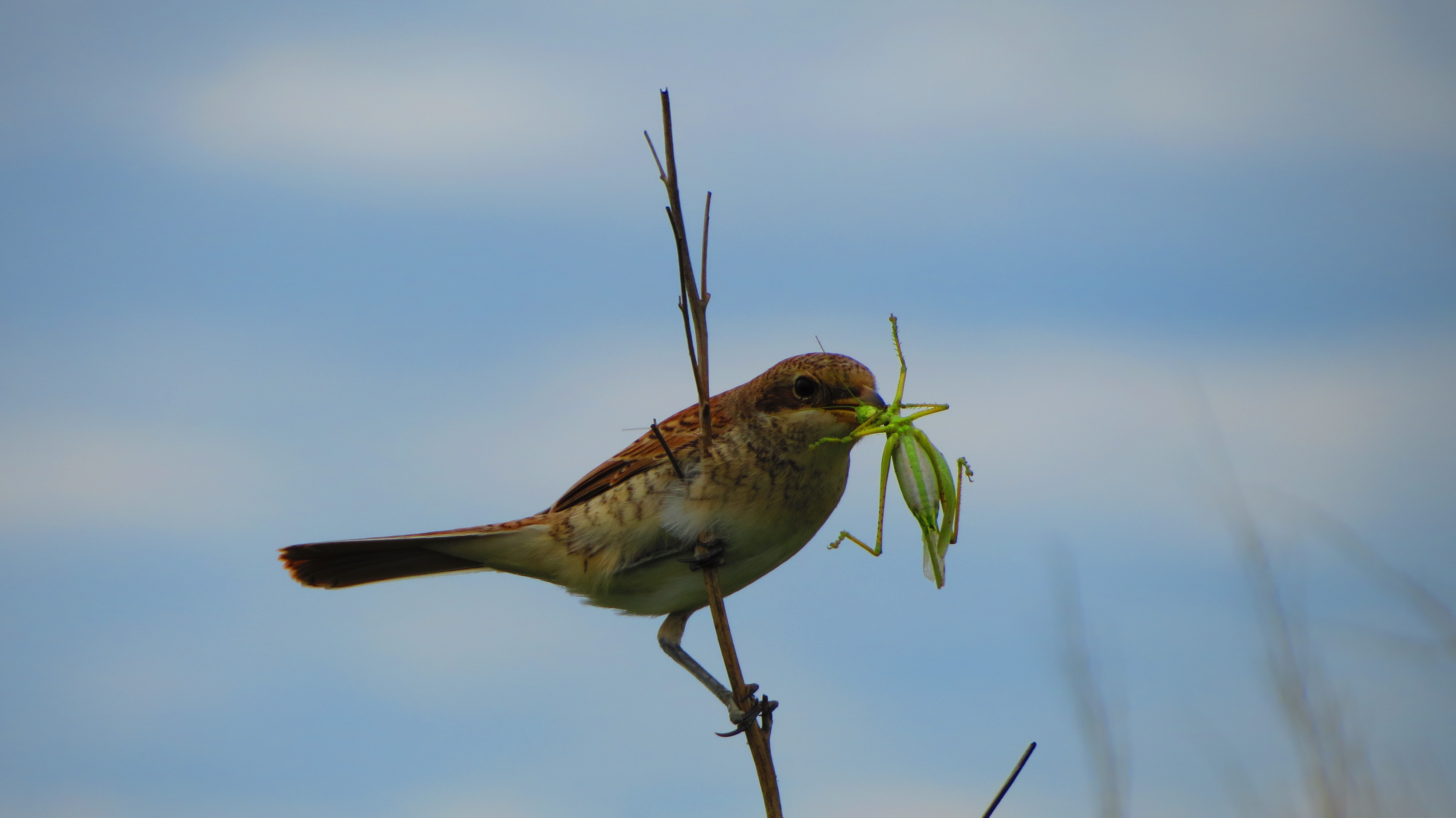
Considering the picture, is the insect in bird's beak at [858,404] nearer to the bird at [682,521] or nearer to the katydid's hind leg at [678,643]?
the bird at [682,521]

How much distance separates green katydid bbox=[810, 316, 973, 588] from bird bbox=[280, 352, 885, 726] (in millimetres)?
859

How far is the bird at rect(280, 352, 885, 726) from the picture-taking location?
441cm

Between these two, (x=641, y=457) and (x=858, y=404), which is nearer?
(x=858, y=404)

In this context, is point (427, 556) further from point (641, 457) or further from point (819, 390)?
point (819, 390)

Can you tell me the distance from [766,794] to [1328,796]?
140 cm

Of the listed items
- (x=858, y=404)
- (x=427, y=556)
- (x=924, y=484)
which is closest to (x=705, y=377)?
(x=924, y=484)

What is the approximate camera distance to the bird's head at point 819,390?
14.5ft

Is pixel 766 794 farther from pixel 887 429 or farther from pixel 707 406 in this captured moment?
pixel 887 429

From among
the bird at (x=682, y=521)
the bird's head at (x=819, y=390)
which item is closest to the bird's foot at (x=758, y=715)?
the bird at (x=682, y=521)

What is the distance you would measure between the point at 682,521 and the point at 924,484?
151cm

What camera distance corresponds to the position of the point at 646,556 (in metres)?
4.57

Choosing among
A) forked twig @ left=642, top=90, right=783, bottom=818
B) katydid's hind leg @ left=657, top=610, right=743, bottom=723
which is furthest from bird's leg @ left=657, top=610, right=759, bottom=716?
forked twig @ left=642, top=90, right=783, bottom=818

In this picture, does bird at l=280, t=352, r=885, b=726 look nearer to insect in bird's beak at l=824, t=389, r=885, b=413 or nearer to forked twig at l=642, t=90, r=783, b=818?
insect in bird's beak at l=824, t=389, r=885, b=413

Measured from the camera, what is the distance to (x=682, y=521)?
4.41m
